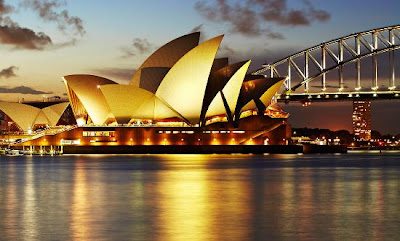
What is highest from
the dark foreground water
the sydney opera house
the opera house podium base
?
the sydney opera house

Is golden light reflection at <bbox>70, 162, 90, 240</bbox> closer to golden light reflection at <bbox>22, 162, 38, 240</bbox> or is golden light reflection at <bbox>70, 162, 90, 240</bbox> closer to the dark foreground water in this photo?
the dark foreground water

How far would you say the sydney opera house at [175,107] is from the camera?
8981 cm

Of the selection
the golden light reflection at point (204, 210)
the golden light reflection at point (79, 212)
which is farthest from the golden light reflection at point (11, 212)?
the golden light reflection at point (204, 210)

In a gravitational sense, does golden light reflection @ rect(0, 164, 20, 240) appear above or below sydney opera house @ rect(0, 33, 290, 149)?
below

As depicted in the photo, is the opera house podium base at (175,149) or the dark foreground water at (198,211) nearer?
the dark foreground water at (198,211)

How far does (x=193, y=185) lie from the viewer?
3378cm

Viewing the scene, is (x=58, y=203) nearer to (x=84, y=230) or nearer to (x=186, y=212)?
(x=186, y=212)

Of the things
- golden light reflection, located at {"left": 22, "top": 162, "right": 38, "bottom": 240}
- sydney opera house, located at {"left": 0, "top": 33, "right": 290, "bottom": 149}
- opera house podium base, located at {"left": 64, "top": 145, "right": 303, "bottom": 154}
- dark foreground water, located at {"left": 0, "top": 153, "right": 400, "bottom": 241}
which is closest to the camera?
golden light reflection, located at {"left": 22, "top": 162, "right": 38, "bottom": 240}

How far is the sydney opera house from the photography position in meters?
89.8

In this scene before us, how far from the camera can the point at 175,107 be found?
94062mm

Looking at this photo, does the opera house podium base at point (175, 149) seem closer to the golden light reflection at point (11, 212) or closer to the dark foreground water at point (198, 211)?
the dark foreground water at point (198, 211)

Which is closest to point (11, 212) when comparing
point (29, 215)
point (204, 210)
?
point (29, 215)

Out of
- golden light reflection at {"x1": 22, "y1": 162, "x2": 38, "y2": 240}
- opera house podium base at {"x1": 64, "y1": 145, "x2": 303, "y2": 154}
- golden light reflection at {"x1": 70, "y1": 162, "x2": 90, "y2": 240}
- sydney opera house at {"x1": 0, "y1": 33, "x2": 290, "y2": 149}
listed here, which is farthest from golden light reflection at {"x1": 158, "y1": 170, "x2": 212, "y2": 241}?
opera house podium base at {"x1": 64, "y1": 145, "x2": 303, "y2": 154}

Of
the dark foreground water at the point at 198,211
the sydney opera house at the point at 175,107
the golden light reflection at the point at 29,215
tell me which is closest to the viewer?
the golden light reflection at the point at 29,215
